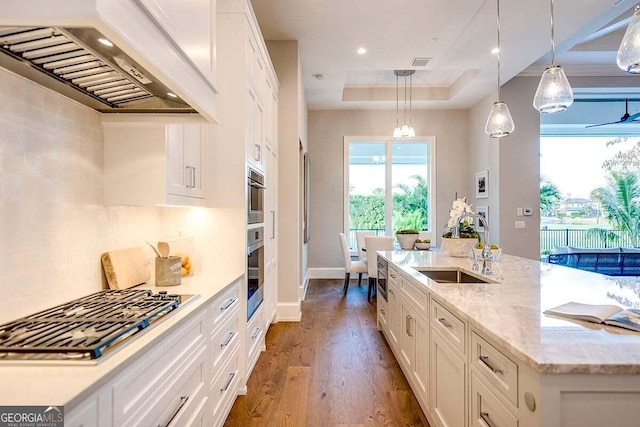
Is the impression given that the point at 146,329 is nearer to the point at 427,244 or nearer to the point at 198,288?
the point at 198,288

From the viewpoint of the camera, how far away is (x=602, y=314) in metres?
1.21

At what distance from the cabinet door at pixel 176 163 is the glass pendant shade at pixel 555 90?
2456 mm

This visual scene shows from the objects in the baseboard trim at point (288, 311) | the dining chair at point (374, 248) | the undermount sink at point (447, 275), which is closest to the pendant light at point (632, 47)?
the undermount sink at point (447, 275)

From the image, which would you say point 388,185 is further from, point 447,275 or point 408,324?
point 408,324

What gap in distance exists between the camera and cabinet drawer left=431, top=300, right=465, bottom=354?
4.74 ft

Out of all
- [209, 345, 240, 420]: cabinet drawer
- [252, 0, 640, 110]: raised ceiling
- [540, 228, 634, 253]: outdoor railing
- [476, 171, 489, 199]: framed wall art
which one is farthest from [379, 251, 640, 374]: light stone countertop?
[540, 228, 634, 253]: outdoor railing

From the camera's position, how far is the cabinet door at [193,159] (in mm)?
2057

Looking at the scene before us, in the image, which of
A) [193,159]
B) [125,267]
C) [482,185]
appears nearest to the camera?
[125,267]

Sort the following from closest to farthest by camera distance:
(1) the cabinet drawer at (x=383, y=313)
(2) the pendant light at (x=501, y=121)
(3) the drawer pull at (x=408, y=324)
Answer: (3) the drawer pull at (x=408, y=324)
(2) the pendant light at (x=501, y=121)
(1) the cabinet drawer at (x=383, y=313)

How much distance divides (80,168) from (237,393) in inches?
67.0

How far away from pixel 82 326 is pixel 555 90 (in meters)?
2.94

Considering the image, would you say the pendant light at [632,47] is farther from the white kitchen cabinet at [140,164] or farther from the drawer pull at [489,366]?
the white kitchen cabinet at [140,164]

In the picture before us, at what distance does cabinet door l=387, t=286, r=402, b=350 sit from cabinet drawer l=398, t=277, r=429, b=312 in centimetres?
24

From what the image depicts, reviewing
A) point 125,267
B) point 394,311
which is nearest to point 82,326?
point 125,267
